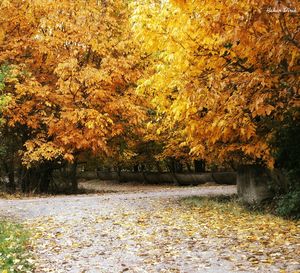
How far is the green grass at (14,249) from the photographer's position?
Result: 301 inches

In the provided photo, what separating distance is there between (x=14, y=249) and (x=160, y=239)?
2929 millimetres

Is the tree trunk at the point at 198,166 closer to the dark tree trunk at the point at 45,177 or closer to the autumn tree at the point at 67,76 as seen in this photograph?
the autumn tree at the point at 67,76

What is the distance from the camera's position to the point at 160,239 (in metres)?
9.71

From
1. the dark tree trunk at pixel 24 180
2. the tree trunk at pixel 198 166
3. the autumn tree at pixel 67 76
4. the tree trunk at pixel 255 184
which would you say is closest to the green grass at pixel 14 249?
the tree trunk at pixel 255 184

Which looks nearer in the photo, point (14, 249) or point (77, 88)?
point (14, 249)

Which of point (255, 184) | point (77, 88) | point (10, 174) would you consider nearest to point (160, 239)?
point (255, 184)

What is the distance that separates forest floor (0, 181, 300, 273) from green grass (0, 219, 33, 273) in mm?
233

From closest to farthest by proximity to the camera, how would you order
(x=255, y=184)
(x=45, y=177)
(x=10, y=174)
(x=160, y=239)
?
(x=160, y=239) < (x=255, y=184) < (x=45, y=177) < (x=10, y=174)

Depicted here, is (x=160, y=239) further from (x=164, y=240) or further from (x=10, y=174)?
(x=10, y=174)

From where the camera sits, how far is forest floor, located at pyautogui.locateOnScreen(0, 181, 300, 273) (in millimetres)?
7632

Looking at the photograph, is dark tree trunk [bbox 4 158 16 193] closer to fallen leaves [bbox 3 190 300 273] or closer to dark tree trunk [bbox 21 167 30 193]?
dark tree trunk [bbox 21 167 30 193]

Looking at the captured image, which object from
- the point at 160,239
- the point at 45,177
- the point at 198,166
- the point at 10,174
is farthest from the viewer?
the point at 198,166

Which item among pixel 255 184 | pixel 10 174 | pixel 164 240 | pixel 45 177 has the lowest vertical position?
pixel 164 240

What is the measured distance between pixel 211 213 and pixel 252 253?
17.6ft
